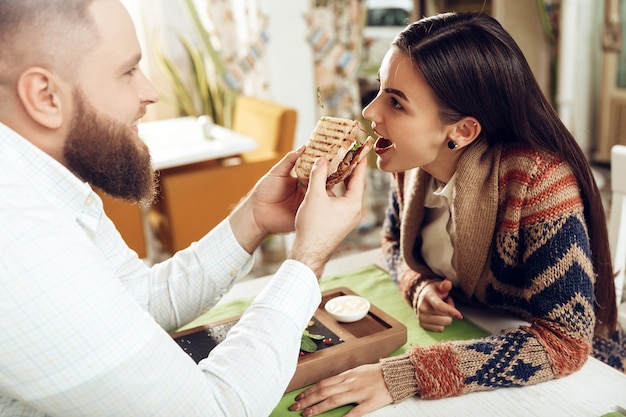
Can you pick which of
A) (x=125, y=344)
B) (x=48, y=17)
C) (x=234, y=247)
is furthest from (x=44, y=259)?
(x=234, y=247)

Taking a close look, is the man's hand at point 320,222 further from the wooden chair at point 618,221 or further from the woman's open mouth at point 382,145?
the wooden chair at point 618,221

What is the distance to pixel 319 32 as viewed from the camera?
4480 mm

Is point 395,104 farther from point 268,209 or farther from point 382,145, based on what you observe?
point 268,209

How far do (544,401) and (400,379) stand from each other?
0.89ft

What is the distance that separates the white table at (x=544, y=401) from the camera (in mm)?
1093

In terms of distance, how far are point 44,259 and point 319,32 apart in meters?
3.91

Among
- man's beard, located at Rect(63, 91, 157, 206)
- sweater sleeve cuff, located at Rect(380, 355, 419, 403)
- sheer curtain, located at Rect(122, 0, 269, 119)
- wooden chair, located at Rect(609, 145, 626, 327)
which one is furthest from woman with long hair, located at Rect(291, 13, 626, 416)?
sheer curtain, located at Rect(122, 0, 269, 119)

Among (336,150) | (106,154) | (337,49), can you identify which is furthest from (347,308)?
(337,49)

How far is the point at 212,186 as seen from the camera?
357 cm

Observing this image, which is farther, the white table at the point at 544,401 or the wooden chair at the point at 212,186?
the wooden chair at the point at 212,186

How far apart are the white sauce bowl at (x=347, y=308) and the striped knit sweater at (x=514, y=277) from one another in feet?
0.49

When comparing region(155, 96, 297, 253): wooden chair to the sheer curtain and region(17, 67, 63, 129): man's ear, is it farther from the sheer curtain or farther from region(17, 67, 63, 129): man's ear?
region(17, 67, 63, 129): man's ear

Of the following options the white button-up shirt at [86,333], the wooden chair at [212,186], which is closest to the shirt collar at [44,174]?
the white button-up shirt at [86,333]

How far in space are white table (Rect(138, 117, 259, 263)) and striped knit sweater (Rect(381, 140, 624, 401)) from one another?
200 cm
